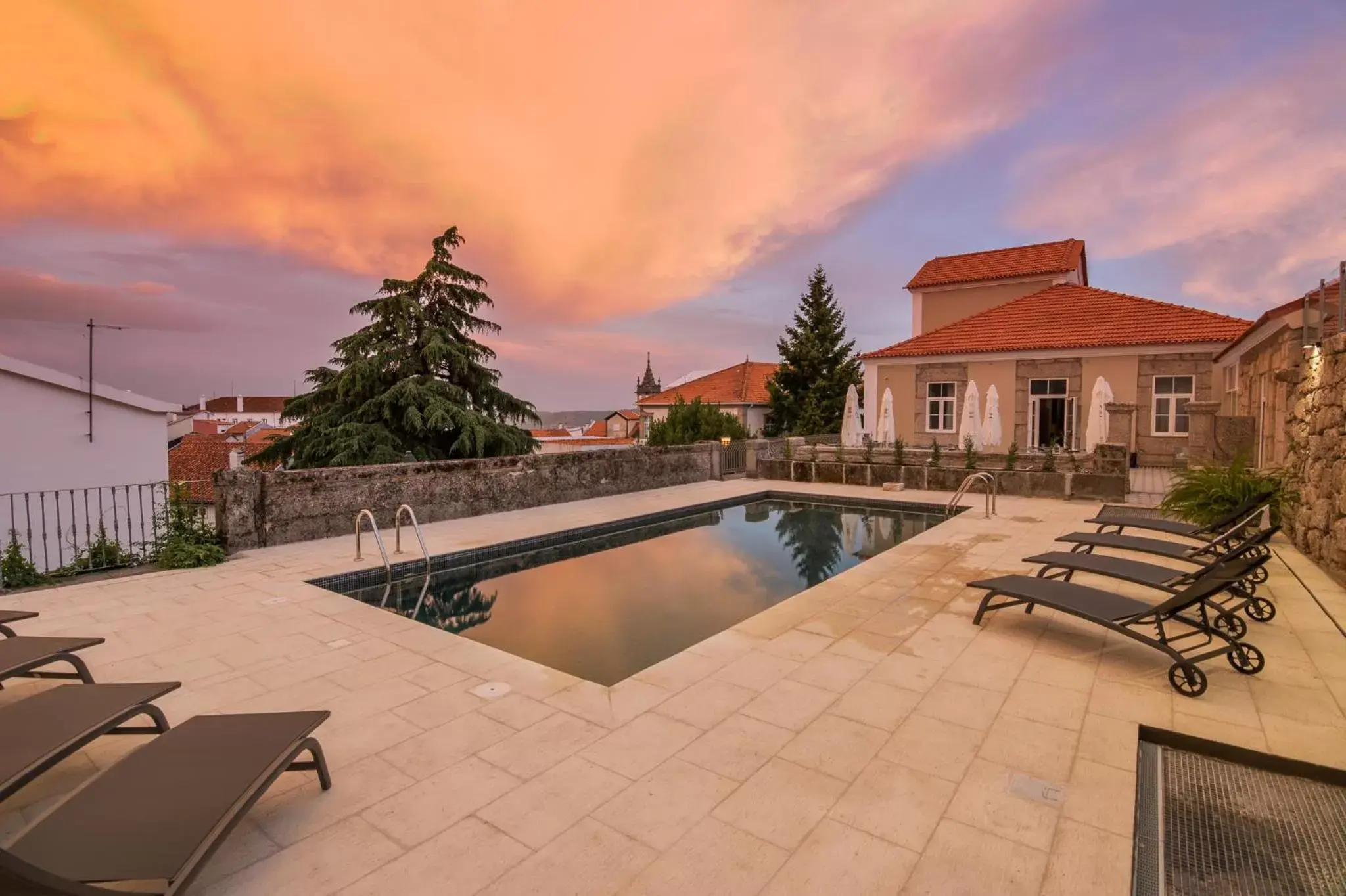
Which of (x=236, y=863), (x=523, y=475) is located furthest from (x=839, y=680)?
(x=523, y=475)

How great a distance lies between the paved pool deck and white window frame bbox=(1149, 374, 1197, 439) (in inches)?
553

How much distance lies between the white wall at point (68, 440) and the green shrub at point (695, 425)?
47.3ft

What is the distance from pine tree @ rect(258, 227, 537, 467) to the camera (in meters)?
15.9

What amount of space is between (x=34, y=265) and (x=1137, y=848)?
24297 millimetres

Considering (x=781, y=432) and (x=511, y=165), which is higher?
(x=511, y=165)

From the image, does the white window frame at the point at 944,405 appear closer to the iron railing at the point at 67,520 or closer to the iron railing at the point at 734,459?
the iron railing at the point at 734,459

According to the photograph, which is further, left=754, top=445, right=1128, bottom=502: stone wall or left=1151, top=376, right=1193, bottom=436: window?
left=1151, top=376, right=1193, bottom=436: window

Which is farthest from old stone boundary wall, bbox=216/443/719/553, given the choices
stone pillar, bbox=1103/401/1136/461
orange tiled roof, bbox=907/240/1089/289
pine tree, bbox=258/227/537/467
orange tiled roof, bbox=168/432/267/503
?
orange tiled roof, bbox=907/240/1089/289

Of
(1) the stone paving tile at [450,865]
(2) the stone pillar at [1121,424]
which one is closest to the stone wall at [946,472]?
(2) the stone pillar at [1121,424]

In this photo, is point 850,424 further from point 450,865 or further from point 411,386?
point 450,865

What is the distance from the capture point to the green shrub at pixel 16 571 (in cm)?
659

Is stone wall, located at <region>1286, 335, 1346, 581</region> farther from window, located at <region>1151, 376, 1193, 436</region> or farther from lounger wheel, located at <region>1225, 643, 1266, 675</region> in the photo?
window, located at <region>1151, 376, 1193, 436</region>

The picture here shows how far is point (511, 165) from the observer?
14773mm

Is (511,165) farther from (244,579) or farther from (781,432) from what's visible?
(781,432)
